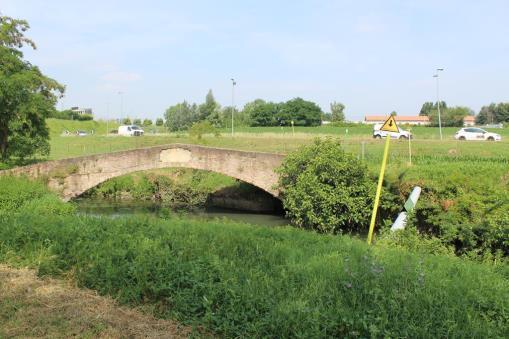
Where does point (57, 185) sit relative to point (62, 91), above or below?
below

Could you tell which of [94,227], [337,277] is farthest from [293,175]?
[337,277]

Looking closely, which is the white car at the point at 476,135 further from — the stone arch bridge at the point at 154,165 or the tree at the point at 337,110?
the tree at the point at 337,110

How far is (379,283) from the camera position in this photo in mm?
5508

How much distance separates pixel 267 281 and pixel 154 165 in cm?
1879

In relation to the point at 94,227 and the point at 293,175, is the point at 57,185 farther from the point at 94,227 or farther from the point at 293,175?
the point at 94,227

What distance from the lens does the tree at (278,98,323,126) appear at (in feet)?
275

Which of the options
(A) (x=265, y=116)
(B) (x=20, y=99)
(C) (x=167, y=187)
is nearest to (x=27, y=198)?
(B) (x=20, y=99)

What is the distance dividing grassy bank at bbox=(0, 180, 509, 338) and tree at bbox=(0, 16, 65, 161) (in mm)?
14982

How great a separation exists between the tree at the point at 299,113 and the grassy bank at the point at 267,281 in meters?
76.1

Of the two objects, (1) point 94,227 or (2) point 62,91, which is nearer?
(1) point 94,227

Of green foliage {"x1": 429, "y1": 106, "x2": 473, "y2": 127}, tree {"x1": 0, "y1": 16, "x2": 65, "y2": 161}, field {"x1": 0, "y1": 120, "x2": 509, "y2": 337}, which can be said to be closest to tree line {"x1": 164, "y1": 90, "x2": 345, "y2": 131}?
green foliage {"x1": 429, "y1": 106, "x2": 473, "y2": 127}

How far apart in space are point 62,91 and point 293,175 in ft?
42.8

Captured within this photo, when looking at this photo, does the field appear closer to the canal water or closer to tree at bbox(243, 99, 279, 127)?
the canal water

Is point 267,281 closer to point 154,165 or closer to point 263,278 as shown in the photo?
point 263,278
